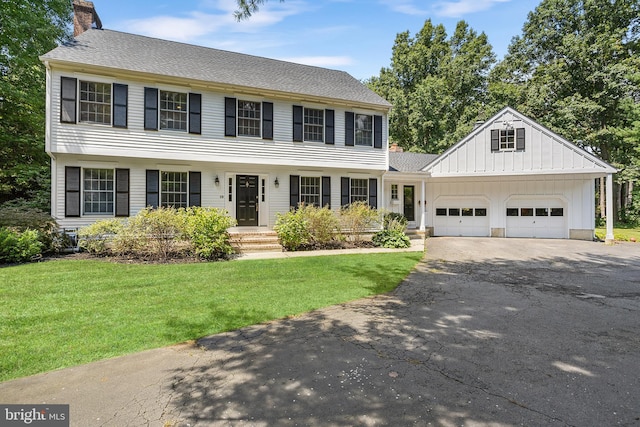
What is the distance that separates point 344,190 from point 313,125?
10.1 ft

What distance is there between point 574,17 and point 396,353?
3023cm

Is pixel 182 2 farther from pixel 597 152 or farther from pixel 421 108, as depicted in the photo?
pixel 597 152

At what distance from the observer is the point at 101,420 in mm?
2510

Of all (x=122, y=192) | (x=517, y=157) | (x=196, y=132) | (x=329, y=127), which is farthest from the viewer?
(x=517, y=157)

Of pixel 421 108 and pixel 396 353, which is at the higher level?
pixel 421 108

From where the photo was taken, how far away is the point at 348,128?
1393 cm

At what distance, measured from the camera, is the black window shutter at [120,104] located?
1054 cm

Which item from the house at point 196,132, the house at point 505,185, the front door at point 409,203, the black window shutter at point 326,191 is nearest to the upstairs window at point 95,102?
the house at point 196,132

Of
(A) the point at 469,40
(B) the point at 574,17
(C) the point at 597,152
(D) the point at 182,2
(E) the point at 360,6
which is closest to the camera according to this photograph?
(D) the point at 182,2

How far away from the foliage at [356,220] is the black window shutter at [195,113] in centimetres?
626

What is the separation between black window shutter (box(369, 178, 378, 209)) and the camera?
14672 millimetres

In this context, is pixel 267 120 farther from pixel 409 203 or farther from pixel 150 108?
pixel 409 203

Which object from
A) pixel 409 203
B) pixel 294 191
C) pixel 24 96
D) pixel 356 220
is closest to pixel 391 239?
pixel 356 220

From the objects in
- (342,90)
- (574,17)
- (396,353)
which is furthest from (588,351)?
(574,17)
